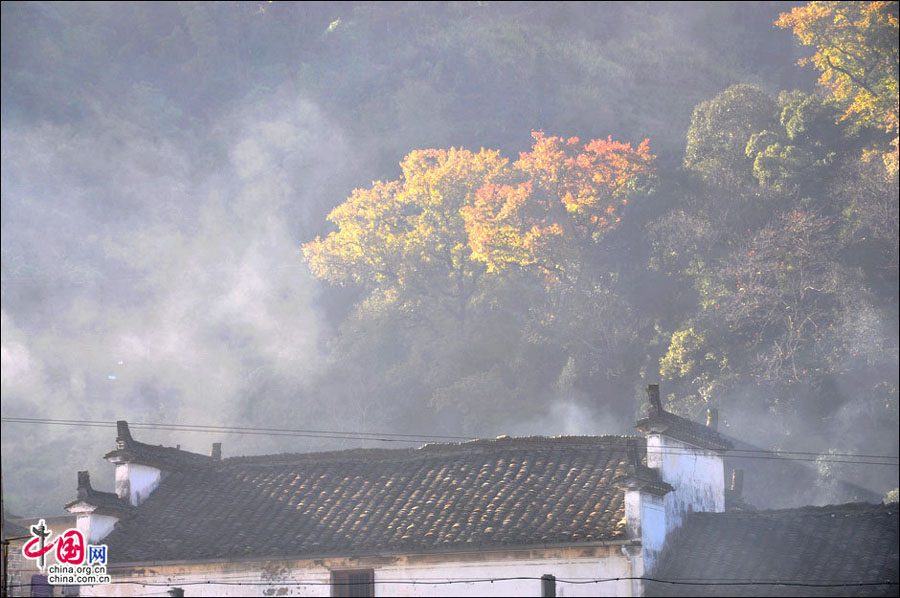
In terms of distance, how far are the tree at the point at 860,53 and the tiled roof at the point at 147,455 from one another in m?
45.7

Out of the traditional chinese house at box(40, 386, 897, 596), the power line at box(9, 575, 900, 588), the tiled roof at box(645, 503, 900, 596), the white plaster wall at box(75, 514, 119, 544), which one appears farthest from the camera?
the white plaster wall at box(75, 514, 119, 544)

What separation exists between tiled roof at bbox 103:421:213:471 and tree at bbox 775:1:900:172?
45.7m

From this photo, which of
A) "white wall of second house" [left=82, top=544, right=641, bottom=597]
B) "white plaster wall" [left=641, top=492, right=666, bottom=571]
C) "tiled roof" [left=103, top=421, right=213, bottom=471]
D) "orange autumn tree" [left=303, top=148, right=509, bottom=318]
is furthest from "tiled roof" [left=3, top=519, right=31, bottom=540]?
"orange autumn tree" [left=303, top=148, right=509, bottom=318]

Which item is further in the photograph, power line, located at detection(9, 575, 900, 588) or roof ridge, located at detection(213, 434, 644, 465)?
roof ridge, located at detection(213, 434, 644, 465)

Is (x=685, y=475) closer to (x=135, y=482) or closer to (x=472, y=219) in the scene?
(x=135, y=482)

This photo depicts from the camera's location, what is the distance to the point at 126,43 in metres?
113

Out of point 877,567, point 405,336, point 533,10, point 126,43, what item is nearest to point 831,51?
point 405,336

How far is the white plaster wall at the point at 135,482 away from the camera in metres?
29.2

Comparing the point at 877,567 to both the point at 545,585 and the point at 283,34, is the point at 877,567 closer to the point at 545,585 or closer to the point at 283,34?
the point at 545,585

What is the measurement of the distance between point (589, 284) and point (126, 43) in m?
66.3

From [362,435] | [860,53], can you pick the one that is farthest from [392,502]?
[860,53]

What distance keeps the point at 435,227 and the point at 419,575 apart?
53.4m

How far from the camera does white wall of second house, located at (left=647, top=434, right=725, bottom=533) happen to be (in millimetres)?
25375

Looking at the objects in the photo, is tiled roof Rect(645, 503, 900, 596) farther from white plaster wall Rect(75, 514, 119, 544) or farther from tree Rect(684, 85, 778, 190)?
tree Rect(684, 85, 778, 190)
